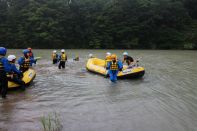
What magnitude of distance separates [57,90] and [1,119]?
3.12 metres

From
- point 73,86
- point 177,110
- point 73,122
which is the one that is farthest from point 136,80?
point 73,122

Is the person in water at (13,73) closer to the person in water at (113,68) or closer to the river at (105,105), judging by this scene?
the river at (105,105)

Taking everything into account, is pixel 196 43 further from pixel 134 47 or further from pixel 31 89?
pixel 31 89

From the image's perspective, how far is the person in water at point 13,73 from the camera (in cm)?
795

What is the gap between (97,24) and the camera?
36.8 meters

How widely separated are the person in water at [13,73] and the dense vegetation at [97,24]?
1066 inches

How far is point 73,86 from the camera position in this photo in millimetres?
9539

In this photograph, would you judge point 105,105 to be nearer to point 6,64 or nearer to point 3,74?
point 3,74

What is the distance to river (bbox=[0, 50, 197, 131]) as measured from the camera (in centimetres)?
568

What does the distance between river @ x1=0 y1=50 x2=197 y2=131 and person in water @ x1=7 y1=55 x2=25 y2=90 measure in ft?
0.89

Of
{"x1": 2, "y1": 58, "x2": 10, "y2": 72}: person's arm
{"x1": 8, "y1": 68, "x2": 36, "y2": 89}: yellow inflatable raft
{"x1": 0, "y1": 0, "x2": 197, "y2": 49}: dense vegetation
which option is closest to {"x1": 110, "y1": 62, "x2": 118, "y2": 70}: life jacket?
{"x1": 8, "y1": 68, "x2": 36, "y2": 89}: yellow inflatable raft

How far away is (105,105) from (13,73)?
2.74m

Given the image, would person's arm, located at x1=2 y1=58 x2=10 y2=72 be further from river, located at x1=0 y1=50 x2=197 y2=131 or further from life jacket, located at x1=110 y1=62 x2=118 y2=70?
life jacket, located at x1=110 y1=62 x2=118 y2=70

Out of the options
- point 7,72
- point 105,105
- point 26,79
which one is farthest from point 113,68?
point 7,72
